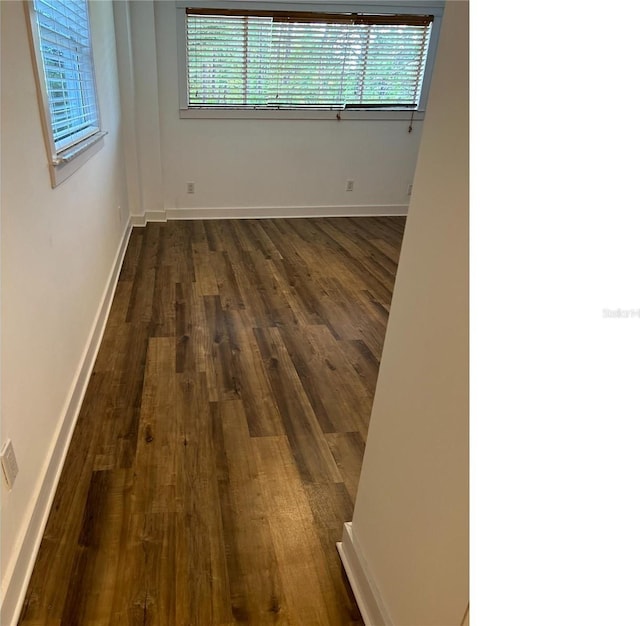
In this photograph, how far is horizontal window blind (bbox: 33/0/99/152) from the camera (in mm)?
1884

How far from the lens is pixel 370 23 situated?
4625mm

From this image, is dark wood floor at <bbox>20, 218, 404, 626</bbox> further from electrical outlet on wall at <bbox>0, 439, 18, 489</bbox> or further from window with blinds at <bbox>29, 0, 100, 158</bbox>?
window with blinds at <bbox>29, 0, 100, 158</bbox>

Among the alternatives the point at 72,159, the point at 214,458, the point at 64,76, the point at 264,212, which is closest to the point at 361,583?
the point at 214,458

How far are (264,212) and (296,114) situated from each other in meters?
1.09

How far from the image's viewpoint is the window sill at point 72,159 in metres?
1.77

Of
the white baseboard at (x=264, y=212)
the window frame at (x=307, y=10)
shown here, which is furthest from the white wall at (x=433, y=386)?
the white baseboard at (x=264, y=212)

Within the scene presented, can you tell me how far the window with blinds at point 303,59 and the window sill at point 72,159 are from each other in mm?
2194

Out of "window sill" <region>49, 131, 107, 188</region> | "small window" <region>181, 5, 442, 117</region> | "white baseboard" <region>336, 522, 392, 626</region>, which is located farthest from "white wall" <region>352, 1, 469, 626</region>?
"small window" <region>181, 5, 442, 117</region>

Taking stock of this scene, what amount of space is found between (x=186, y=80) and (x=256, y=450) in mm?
4003

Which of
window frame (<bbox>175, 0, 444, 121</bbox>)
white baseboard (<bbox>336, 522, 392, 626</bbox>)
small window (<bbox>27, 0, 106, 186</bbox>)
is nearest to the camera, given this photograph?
white baseboard (<bbox>336, 522, 392, 626</bbox>)

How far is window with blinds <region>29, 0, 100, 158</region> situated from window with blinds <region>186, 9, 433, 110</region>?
1837 millimetres

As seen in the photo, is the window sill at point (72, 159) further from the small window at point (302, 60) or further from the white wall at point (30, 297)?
the small window at point (302, 60)

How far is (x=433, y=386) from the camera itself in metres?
0.87

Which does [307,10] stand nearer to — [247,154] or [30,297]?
[247,154]
